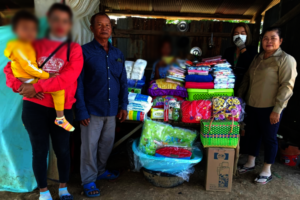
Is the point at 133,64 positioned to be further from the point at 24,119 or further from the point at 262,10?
the point at 262,10

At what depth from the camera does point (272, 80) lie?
1984 millimetres

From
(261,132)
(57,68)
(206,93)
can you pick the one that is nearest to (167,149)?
(206,93)

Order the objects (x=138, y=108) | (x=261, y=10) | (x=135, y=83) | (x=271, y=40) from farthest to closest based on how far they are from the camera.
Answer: (x=261, y=10)
(x=135, y=83)
(x=138, y=108)
(x=271, y=40)

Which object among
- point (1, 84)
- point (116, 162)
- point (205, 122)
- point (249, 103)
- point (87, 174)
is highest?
point (1, 84)

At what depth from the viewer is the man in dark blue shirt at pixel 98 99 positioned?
5.75 feet

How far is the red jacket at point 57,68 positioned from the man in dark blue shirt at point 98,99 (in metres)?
0.29

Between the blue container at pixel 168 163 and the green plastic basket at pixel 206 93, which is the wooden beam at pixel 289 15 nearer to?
the green plastic basket at pixel 206 93

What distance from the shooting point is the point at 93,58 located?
1.74m

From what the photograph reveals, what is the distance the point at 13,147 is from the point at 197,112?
1.93 metres

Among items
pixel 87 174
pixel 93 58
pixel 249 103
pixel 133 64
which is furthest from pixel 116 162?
pixel 249 103

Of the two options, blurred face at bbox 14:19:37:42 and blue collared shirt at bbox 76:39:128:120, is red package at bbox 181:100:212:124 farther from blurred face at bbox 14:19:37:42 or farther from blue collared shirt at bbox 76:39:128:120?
blurred face at bbox 14:19:37:42

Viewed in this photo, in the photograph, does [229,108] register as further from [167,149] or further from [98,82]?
[98,82]

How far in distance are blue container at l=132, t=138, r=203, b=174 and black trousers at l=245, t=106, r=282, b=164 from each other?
0.70m

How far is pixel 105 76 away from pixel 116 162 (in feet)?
4.71
